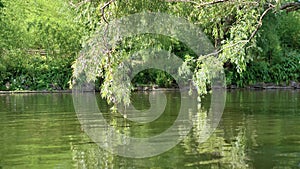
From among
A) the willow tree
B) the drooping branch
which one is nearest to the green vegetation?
the drooping branch

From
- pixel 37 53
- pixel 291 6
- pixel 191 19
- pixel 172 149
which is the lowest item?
pixel 172 149

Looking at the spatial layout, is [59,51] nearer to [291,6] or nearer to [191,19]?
[191,19]

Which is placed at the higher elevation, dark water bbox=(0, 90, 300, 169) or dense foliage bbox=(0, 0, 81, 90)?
dense foliage bbox=(0, 0, 81, 90)

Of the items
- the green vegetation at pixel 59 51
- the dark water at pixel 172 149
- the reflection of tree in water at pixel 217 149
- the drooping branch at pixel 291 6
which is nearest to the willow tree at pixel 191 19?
the drooping branch at pixel 291 6

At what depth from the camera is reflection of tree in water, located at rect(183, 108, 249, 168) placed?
798 cm

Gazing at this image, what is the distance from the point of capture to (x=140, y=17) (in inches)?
460

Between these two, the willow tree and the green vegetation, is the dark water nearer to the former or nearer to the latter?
the willow tree

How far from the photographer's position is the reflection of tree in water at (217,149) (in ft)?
26.2

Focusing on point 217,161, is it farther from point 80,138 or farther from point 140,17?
point 140,17

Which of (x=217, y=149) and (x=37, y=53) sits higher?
(x=37, y=53)

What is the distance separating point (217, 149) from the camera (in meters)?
9.23

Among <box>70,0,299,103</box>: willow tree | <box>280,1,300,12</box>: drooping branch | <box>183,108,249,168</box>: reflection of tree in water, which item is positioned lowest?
<box>183,108,249,168</box>: reflection of tree in water

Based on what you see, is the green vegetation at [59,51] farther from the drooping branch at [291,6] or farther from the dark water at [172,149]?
the dark water at [172,149]

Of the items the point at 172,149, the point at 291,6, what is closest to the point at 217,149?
the point at 172,149
